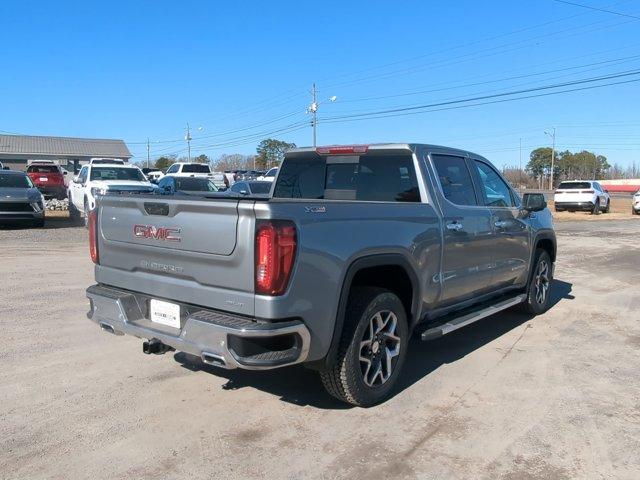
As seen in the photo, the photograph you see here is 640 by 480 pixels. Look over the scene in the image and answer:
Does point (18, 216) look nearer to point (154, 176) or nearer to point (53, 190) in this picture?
point (53, 190)

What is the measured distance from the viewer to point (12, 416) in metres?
4.04

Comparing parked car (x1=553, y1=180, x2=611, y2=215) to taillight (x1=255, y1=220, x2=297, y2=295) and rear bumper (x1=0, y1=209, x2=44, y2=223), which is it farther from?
taillight (x1=255, y1=220, x2=297, y2=295)

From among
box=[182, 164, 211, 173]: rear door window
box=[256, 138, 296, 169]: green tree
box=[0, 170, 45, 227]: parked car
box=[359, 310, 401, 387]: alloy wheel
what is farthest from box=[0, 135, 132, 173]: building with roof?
box=[359, 310, 401, 387]: alloy wheel

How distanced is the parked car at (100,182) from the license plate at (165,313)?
1233 centimetres

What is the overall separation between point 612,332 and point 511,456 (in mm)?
3705

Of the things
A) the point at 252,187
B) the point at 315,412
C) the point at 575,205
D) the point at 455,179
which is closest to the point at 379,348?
the point at 315,412

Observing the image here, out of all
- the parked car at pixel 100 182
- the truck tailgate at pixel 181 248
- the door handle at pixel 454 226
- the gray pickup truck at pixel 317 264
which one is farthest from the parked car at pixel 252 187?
the truck tailgate at pixel 181 248

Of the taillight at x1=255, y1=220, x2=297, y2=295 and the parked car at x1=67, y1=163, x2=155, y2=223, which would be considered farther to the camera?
the parked car at x1=67, y1=163, x2=155, y2=223

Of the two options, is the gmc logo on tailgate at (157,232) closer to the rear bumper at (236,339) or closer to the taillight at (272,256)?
the rear bumper at (236,339)

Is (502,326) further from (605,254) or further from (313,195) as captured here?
(605,254)

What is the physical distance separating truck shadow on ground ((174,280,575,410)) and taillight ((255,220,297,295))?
1.34m

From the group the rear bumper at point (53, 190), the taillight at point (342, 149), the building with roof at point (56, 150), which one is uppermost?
the building with roof at point (56, 150)

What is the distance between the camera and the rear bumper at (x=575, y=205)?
92.9 ft

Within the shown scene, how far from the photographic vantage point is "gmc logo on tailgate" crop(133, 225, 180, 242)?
388cm
